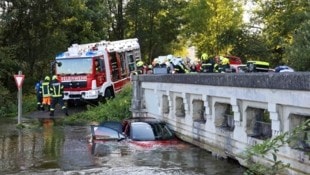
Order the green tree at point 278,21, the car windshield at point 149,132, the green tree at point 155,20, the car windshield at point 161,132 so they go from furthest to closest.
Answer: the green tree at point 155,20 < the green tree at point 278,21 < the car windshield at point 161,132 < the car windshield at point 149,132

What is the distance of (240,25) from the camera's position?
3616 centimetres

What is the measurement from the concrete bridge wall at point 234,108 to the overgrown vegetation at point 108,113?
2.74 metres

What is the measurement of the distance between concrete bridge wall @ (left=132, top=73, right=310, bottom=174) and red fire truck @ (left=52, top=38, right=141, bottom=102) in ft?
18.3

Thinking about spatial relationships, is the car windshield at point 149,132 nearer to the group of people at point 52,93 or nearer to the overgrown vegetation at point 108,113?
the overgrown vegetation at point 108,113

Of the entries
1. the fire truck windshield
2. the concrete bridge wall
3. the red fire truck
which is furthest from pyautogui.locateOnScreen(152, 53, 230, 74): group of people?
the fire truck windshield

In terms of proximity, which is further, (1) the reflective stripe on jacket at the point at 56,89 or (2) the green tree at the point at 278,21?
(2) the green tree at the point at 278,21

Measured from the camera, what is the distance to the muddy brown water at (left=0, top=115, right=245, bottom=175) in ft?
35.7

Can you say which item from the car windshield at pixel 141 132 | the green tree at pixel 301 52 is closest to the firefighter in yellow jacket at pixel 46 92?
the car windshield at pixel 141 132

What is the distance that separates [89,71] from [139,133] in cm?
1018

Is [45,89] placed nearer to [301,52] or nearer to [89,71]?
[89,71]

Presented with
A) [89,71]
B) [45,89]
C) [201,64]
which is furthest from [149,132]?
[45,89]

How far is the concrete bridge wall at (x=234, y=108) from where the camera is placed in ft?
27.0

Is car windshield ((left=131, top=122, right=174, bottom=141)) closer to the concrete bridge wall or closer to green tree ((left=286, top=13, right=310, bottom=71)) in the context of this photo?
the concrete bridge wall

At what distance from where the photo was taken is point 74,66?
2444 centimetres
